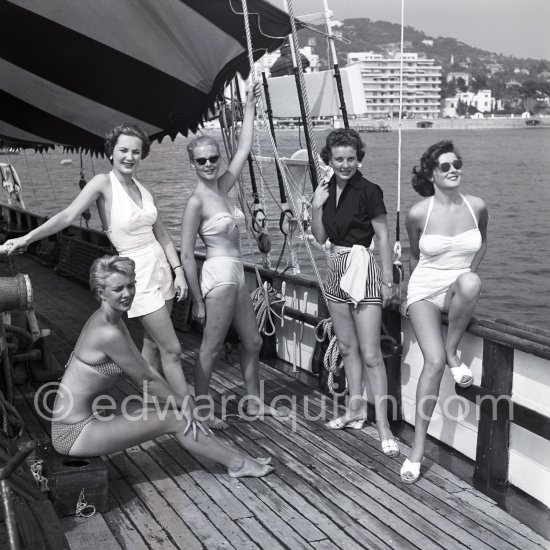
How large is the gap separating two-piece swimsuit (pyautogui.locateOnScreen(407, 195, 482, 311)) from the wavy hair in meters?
1.41

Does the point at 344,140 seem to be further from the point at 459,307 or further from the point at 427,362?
the point at 427,362

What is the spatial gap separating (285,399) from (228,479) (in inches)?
50.2

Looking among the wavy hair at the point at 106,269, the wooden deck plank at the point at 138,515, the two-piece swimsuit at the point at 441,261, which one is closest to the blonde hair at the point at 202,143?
the wavy hair at the point at 106,269

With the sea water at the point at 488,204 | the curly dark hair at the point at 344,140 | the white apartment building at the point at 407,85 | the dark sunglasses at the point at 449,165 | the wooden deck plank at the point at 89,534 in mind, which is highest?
the white apartment building at the point at 407,85

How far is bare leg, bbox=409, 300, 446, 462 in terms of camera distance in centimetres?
383

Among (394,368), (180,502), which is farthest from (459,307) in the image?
(180,502)

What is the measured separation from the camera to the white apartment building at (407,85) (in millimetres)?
159475

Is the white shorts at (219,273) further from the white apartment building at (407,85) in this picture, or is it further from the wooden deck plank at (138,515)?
the white apartment building at (407,85)

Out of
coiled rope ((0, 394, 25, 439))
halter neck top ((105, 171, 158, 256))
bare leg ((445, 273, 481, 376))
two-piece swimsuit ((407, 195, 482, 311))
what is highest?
halter neck top ((105, 171, 158, 256))

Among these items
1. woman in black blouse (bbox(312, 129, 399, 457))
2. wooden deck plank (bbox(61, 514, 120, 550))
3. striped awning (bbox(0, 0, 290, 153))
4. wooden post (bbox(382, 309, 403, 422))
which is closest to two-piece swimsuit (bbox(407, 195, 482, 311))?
woman in black blouse (bbox(312, 129, 399, 457))

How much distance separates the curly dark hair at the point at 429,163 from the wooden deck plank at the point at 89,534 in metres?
2.10

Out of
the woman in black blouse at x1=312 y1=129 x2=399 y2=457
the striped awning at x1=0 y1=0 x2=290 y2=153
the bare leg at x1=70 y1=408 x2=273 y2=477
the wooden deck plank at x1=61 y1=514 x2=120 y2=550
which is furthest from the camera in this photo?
the striped awning at x1=0 y1=0 x2=290 y2=153

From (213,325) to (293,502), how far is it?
3.63ft

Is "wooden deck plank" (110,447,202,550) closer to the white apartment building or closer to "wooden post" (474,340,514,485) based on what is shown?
"wooden post" (474,340,514,485)
